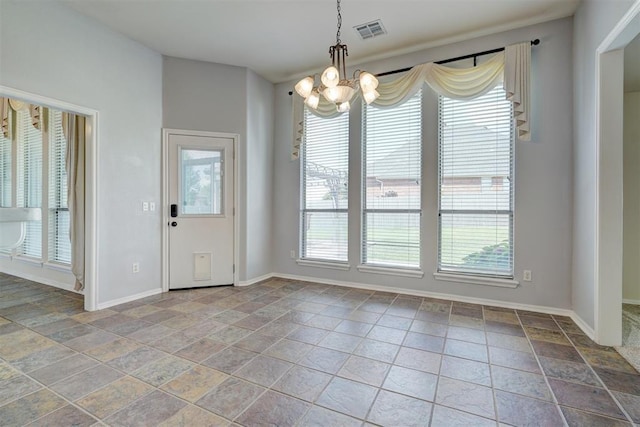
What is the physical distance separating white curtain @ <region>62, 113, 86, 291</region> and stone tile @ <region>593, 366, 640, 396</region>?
513cm

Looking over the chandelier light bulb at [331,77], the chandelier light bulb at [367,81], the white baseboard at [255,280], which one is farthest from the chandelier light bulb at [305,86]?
the white baseboard at [255,280]

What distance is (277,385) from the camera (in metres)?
1.87

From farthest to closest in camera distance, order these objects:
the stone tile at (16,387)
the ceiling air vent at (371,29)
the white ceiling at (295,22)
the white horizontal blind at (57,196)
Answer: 1. the white horizontal blind at (57,196)
2. the ceiling air vent at (371,29)
3. the white ceiling at (295,22)
4. the stone tile at (16,387)

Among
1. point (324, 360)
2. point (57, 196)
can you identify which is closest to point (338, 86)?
point (324, 360)

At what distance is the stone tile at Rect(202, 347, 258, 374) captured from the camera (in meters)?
2.08

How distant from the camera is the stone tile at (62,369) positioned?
1943 mm

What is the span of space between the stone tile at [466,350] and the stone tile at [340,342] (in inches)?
28.4


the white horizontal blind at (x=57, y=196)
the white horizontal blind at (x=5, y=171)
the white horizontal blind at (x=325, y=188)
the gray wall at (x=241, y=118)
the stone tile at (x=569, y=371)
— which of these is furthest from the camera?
the white horizontal blind at (x=5, y=171)

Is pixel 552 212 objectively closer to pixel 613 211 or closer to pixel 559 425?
pixel 613 211

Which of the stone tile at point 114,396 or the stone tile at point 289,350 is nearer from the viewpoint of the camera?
the stone tile at point 114,396

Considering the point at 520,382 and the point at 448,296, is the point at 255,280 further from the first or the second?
the point at 520,382

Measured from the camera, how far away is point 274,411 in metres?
1.64

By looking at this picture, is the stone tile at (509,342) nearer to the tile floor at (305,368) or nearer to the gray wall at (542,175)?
the tile floor at (305,368)

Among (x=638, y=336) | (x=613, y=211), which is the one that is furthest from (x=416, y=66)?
(x=638, y=336)
